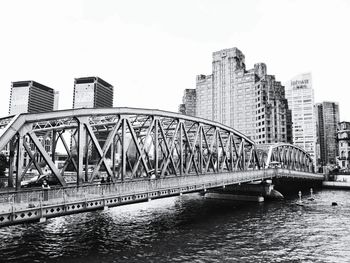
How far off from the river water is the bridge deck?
4.05 m

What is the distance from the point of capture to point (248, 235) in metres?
30.0

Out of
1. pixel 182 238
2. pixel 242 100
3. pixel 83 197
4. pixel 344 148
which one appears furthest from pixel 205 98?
pixel 83 197

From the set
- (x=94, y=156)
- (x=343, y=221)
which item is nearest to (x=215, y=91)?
(x=94, y=156)

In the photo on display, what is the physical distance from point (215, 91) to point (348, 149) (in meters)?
72.3

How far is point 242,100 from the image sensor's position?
15250 cm

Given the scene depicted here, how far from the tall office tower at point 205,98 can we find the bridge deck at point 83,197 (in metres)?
138

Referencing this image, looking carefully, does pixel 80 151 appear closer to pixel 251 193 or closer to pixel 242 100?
pixel 251 193

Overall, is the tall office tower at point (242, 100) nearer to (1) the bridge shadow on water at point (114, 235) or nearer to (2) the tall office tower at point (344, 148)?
(2) the tall office tower at point (344, 148)

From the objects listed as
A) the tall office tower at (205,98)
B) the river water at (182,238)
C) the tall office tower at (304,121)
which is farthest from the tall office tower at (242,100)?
the river water at (182,238)

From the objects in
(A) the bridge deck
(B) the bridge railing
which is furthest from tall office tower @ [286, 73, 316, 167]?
(A) the bridge deck

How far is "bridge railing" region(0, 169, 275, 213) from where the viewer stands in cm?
1723

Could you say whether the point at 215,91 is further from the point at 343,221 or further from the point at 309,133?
the point at 343,221

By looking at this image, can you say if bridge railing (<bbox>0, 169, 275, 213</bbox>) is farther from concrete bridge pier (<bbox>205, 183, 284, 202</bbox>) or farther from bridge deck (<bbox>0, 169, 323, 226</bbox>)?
concrete bridge pier (<bbox>205, 183, 284, 202</bbox>)

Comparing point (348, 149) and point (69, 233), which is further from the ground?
point (348, 149)
